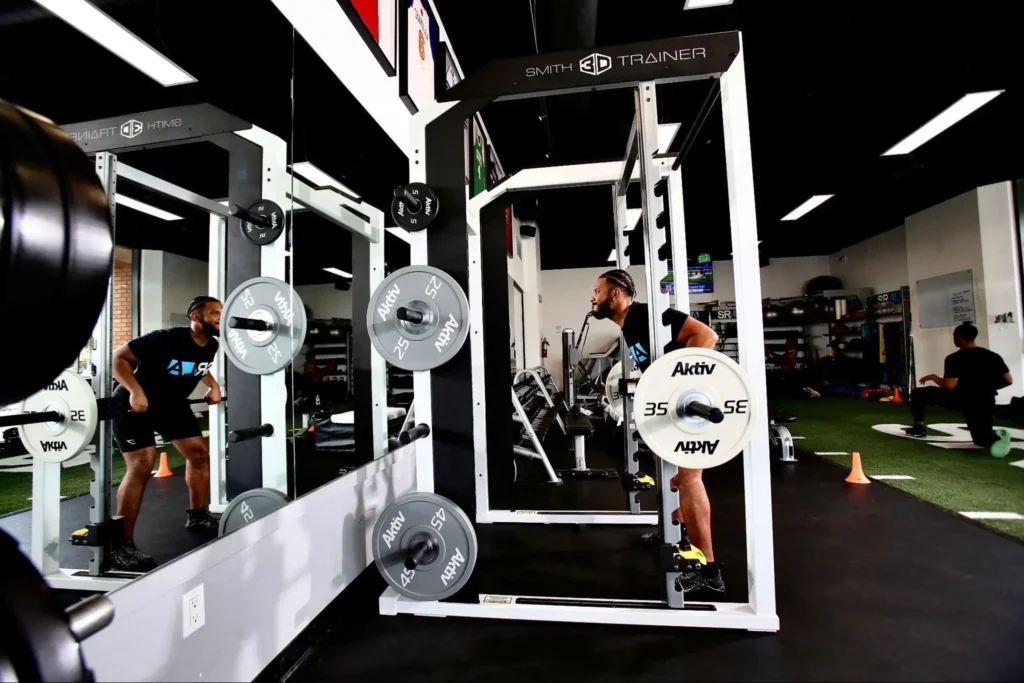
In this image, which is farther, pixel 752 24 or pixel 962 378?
pixel 962 378

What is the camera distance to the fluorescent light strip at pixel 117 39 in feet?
2.77

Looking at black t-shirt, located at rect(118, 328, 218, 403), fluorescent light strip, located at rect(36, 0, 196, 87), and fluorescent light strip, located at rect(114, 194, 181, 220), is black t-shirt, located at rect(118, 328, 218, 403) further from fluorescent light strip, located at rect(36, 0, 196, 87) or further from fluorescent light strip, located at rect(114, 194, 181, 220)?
fluorescent light strip, located at rect(36, 0, 196, 87)

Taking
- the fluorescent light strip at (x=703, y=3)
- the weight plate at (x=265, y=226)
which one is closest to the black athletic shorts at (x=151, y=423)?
the weight plate at (x=265, y=226)

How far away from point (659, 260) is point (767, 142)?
371cm

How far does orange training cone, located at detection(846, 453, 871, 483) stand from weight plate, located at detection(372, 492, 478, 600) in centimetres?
278

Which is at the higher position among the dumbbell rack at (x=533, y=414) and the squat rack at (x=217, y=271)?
the squat rack at (x=217, y=271)

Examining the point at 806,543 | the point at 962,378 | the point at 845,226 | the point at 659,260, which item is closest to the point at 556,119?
the point at 659,260

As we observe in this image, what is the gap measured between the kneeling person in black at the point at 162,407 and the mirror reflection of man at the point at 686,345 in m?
1.37

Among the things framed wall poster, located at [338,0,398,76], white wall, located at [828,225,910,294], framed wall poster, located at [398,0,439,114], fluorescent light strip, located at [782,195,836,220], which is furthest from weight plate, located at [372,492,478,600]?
white wall, located at [828,225,910,294]

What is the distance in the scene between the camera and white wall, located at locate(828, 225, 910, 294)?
7.48 metres

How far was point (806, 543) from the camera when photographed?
2115 mm

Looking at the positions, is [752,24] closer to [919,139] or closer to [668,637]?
[919,139]

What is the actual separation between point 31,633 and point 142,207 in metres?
0.86

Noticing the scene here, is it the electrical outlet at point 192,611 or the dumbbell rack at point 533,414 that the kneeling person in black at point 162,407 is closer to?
the electrical outlet at point 192,611
